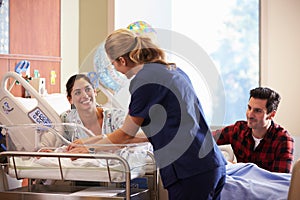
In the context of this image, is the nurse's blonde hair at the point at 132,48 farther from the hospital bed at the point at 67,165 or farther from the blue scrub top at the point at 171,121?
the hospital bed at the point at 67,165

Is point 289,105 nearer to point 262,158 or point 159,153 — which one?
point 262,158

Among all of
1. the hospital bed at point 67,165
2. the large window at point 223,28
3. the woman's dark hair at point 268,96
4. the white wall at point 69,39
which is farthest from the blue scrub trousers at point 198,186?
the white wall at point 69,39

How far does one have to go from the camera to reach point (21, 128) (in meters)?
2.45

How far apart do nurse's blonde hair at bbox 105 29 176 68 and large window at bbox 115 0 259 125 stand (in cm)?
240

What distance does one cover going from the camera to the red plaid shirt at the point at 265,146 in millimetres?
2758

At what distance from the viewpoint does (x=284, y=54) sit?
4434 millimetres

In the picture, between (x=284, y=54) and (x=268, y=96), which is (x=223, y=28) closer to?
(x=284, y=54)

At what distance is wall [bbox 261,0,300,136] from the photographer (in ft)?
14.4

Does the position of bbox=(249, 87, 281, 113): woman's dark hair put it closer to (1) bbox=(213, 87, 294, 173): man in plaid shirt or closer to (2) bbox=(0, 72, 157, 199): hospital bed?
(1) bbox=(213, 87, 294, 173): man in plaid shirt

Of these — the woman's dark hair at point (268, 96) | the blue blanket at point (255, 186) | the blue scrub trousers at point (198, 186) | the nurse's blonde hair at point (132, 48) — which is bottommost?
the blue blanket at point (255, 186)

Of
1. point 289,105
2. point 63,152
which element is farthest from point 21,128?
point 289,105

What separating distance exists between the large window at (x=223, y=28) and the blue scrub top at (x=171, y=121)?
248cm

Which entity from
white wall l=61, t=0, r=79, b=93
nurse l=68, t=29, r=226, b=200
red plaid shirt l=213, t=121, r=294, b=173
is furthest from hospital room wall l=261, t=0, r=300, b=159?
nurse l=68, t=29, r=226, b=200

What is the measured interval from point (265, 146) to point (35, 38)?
2.50 m
